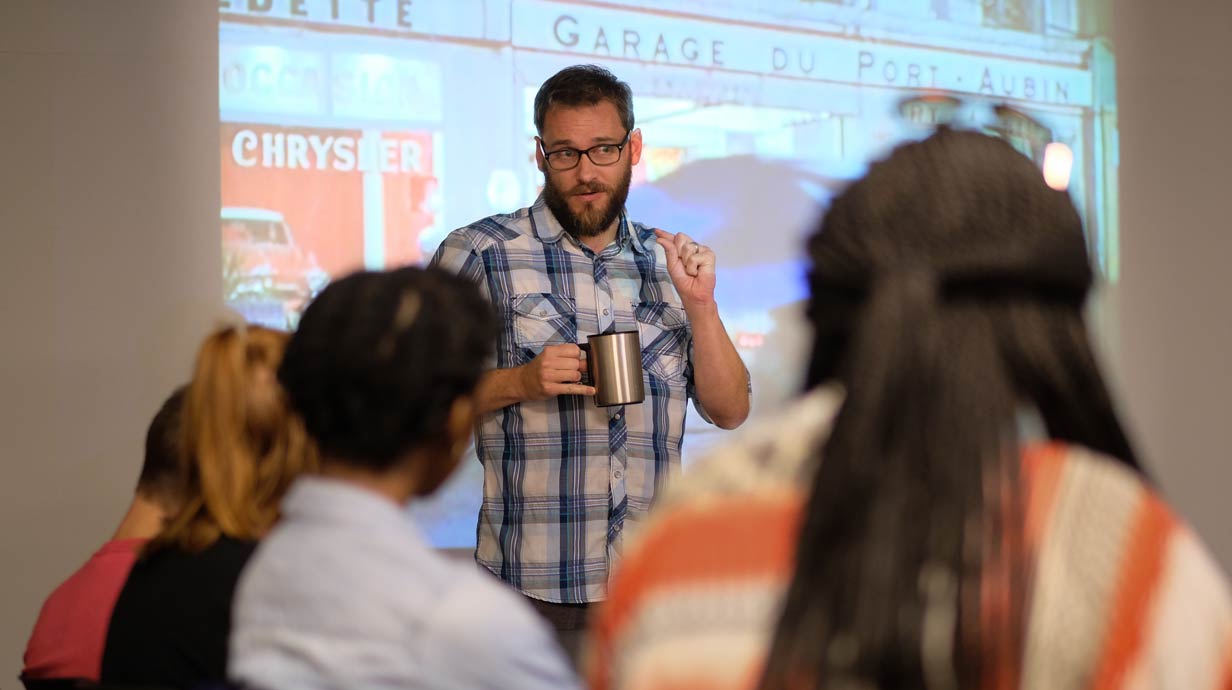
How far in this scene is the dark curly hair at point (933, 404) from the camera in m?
0.71

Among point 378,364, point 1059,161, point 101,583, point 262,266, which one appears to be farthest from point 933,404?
point 1059,161

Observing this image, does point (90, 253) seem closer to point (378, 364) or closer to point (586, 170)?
point (586, 170)

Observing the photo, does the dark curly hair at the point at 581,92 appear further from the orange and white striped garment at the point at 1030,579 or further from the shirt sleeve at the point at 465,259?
the orange and white striped garment at the point at 1030,579

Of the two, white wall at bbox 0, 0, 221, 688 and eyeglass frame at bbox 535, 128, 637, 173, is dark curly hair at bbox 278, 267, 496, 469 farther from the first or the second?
white wall at bbox 0, 0, 221, 688

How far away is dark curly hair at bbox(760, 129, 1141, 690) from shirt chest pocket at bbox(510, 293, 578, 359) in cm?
141

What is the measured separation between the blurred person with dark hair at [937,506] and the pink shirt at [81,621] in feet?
2.98

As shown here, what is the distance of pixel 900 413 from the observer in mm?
744

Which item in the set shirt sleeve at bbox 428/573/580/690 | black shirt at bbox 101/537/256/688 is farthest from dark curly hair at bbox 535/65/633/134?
shirt sleeve at bbox 428/573/580/690

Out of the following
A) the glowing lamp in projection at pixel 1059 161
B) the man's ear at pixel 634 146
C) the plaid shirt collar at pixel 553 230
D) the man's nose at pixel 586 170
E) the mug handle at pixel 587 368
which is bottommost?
the mug handle at pixel 587 368

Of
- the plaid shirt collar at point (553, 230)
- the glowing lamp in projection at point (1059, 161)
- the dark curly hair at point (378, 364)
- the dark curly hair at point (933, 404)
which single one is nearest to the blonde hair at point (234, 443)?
the dark curly hair at point (378, 364)

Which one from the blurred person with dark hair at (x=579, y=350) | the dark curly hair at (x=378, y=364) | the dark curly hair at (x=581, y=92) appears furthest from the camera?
the dark curly hair at (x=581, y=92)

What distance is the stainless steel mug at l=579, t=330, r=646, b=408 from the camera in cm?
202

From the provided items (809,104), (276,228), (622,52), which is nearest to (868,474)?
(276,228)

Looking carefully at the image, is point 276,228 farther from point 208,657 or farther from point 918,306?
point 918,306
